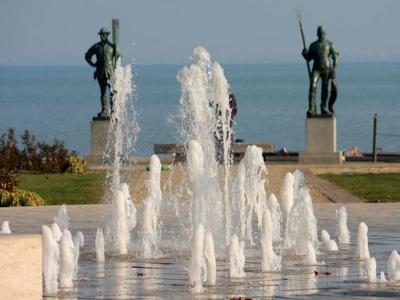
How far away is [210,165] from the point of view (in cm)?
1708

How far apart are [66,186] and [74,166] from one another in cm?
311

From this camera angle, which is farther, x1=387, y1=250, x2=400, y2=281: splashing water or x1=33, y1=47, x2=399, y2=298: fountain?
x1=387, y1=250, x2=400, y2=281: splashing water

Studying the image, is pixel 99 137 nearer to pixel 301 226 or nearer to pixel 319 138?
pixel 319 138

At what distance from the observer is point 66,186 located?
25359 millimetres

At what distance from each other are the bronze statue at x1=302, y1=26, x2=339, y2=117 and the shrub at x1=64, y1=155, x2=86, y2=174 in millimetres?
5330

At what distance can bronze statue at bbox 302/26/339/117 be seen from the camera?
1211 inches

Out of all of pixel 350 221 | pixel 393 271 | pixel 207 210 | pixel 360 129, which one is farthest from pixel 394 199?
pixel 360 129

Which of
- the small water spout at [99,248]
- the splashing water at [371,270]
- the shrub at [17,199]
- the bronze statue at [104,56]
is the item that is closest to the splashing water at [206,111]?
the small water spout at [99,248]

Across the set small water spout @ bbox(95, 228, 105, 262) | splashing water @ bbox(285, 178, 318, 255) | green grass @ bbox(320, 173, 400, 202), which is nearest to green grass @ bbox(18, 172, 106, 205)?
green grass @ bbox(320, 173, 400, 202)

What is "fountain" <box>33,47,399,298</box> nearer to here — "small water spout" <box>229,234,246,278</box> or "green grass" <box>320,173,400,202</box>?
"small water spout" <box>229,234,246,278</box>

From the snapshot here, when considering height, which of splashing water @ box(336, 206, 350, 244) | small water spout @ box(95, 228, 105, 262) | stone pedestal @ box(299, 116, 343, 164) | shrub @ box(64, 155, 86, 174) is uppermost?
stone pedestal @ box(299, 116, 343, 164)

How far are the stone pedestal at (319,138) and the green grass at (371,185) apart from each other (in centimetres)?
362

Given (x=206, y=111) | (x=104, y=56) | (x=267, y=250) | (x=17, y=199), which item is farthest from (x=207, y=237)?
(x=104, y=56)

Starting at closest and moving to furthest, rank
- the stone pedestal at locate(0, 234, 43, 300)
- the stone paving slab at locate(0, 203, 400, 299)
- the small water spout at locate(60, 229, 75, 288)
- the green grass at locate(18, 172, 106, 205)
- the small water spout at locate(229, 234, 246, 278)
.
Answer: the stone pedestal at locate(0, 234, 43, 300)
the stone paving slab at locate(0, 203, 400, 299)
the small water spout at locate(60, 229, 75, 288)
the small water spout at locate(229, 234, 246, 278)
the green grass at locate(18, 172, 106, 205)
